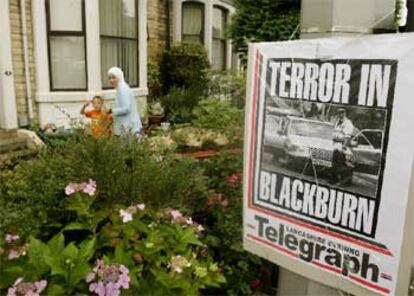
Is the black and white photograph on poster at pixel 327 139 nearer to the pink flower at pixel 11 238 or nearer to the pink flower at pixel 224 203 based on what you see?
the pink flower at pixel 224 203

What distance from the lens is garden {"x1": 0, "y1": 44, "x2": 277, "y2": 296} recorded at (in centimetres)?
202

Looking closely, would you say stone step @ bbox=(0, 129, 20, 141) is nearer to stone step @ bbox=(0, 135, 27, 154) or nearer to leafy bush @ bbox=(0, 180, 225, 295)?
stone step @ bbox=(0, 135, 27, 154)

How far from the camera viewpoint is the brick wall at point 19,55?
7.82 m

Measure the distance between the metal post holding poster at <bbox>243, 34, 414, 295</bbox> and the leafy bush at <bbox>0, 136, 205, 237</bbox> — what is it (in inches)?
33.0

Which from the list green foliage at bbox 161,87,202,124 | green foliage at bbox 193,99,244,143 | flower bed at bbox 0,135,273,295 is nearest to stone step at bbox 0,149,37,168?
flower bed at bbox 0,135,273,295

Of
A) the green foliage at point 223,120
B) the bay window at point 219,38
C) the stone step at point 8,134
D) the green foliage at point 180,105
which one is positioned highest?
the bay window at point 219,38

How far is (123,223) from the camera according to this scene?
2.32 meters

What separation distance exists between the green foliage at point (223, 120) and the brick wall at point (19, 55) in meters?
3.60

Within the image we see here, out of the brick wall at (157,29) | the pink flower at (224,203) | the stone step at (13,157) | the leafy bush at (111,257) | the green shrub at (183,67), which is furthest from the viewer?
the green shrub at (183,67)

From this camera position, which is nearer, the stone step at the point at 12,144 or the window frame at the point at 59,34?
the stone step at the point at 12,144

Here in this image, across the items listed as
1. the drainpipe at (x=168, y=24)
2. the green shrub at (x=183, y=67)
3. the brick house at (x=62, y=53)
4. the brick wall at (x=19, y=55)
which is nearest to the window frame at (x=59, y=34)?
the brick house at (x=62, y=53)

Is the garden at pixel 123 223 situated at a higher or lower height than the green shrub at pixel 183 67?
lower

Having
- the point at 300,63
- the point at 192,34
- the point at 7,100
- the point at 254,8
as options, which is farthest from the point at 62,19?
the point at 300,63

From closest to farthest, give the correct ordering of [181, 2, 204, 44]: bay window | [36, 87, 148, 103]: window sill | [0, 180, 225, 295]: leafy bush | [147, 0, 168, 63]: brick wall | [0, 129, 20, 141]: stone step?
[0, 180, 225, 295]: leafy bush < [0, 129, 20, 141]: stone step < [36, 87, 148, 103]: window sill < [147, 0, 168, 63]: brick wall < [181, 2, 204, 44]: bay window
